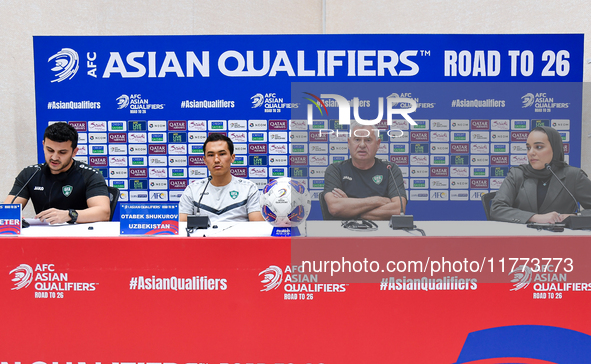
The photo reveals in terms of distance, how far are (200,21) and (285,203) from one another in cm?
323

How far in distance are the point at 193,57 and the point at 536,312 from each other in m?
2.82

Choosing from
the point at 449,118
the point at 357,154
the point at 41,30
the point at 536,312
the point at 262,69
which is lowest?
the point at 536,312

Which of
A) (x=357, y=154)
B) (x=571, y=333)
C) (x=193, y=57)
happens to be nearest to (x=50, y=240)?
(x=571, y=333)

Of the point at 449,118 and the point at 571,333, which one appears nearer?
the point at 571,333

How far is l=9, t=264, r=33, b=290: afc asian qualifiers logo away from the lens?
1.15 metres

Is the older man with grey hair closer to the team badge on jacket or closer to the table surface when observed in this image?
the table surface

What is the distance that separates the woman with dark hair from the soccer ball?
3.70 ft

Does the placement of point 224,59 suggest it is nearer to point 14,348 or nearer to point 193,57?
point 193,57

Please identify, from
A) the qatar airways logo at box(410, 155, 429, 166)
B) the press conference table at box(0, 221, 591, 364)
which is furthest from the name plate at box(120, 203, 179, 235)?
the qatar airways logo at box(410, 155, 429, 166)

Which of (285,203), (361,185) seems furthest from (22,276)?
(361,185)

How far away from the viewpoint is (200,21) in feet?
12.2

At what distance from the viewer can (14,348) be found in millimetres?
1144

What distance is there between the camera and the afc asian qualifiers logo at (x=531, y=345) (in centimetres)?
110

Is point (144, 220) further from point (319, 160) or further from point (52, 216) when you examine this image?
point (319, 160)
